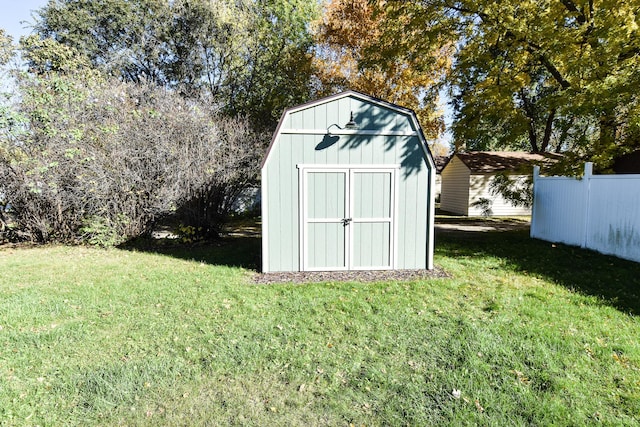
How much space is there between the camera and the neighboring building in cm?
1736

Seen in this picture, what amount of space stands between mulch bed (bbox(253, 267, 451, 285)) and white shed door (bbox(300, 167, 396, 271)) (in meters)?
0.15

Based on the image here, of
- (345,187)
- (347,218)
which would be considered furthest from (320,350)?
(345,187)

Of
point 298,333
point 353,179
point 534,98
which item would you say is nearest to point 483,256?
point 353,179

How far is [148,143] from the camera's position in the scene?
8453 mm

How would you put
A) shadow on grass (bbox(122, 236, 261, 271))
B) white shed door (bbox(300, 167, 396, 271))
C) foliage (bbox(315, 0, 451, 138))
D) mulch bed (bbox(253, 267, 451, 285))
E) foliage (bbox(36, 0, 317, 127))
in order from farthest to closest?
1. foliage (bbox(36, 0, 317, 127))
2. foliage (bbox(315, 0, 451, 138))
3. shadow on grass (bbox(122, 236, 261, 271))
4. white shed door (bbox(300, 167, 396, 271))
5. mulch bed (bbox(253, 267, 451, 285))

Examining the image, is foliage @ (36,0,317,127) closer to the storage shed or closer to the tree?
the tree

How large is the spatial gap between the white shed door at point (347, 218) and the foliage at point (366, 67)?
29.6 ft

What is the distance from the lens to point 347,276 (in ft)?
19.8

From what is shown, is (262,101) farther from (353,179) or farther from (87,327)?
(87,327)

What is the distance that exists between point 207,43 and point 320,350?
1743cm

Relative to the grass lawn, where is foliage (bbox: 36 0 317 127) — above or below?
above

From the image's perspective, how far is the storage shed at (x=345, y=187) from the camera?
6.04 metres

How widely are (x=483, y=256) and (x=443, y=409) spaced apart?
18.5 ft

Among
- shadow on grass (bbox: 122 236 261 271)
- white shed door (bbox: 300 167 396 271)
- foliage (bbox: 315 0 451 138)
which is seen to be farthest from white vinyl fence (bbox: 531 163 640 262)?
shadow on grass (bbox: 122 236 261 271)
